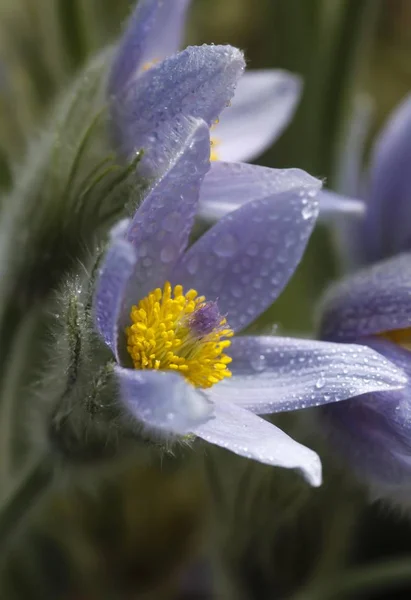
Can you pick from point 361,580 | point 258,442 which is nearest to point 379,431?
point 258,442

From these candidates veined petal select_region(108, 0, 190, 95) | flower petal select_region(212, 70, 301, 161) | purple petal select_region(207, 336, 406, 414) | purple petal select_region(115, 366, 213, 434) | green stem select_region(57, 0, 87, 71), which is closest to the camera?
purple petal select_region(115, 366, 213, 434)

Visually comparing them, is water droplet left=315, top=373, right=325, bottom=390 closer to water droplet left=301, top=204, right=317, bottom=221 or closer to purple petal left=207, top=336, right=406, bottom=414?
purple petal left=207, top=336, right=406, bottom=414

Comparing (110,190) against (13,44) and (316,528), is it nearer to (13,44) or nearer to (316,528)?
(316,528)

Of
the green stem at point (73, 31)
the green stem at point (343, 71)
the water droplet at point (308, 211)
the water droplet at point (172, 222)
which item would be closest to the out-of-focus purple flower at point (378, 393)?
the water droplet at point (308, 211)

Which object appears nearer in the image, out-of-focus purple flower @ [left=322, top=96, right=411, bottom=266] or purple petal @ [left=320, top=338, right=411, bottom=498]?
purple petal @ [left=320, top=338, right=411, bottom=498]

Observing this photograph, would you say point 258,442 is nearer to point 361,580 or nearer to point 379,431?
point 379,431

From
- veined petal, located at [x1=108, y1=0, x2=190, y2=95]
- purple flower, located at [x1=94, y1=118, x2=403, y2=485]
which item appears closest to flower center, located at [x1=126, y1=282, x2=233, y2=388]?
purple flower, located at [x1=94, y1=118, x2=403, y2=485]
